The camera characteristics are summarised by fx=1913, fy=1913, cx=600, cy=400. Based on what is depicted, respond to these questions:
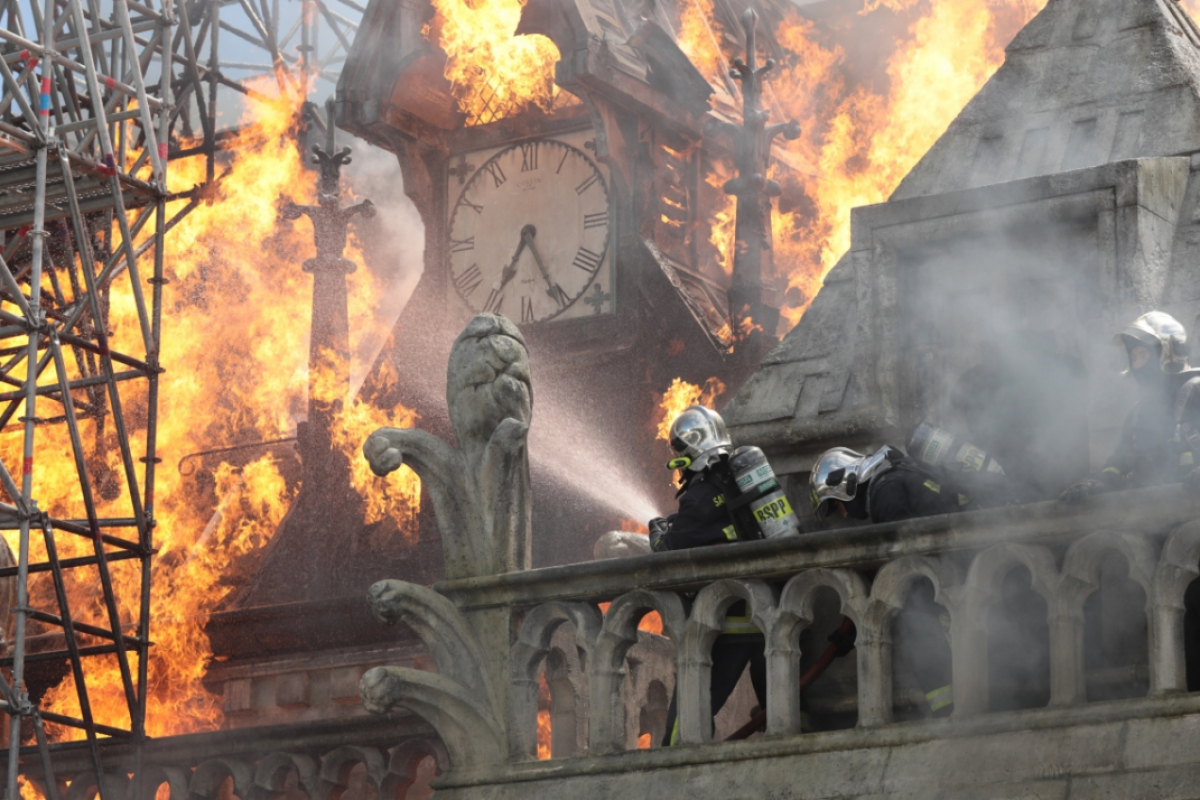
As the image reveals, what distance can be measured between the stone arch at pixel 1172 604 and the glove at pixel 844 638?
185 centimetres

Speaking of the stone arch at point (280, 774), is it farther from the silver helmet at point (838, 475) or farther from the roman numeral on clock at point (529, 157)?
the roman numeral on clock at point (529, 157)

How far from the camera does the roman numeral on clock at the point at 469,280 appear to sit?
61.9ft

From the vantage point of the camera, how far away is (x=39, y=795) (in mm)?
16688

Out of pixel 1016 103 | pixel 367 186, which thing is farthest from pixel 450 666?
pixel 367 186

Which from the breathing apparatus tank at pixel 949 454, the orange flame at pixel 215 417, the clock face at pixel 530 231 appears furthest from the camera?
the orange flame at pixel 215 417

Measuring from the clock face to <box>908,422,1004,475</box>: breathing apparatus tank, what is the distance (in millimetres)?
9898

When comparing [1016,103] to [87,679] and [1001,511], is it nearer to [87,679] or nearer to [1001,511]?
[1001,511]

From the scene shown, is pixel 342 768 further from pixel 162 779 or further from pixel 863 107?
pixel 863 107

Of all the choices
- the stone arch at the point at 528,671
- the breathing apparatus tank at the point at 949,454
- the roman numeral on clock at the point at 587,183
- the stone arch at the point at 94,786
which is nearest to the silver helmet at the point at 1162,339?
the breathing apparatus tank at the point at 949,454

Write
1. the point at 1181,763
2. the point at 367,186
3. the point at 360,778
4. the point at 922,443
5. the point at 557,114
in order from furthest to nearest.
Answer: the point at 367,186
the point at 557,114
the point at 360,778
the point at 922,443
the point at 1181,763

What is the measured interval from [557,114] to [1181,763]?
13071mm

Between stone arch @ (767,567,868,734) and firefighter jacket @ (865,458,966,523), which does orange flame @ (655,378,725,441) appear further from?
stone arch @ (767,567,868,734)

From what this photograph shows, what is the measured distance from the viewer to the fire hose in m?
8.49

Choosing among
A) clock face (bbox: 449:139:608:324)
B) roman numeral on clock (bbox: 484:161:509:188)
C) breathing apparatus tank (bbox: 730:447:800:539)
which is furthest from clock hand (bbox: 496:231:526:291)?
breathing apparatus tank (bbox: 730:447:800:539)
